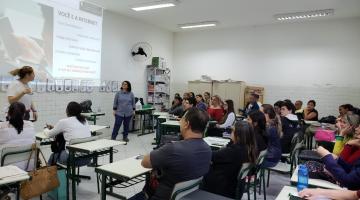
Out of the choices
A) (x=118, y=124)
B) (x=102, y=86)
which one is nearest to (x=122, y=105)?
(x=118, y=124)

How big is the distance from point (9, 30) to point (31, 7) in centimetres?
63

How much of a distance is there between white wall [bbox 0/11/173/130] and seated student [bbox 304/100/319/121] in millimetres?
4599

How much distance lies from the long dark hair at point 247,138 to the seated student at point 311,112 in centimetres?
484

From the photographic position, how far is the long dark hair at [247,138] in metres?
2.47

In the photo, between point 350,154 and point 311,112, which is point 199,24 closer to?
point 311,112

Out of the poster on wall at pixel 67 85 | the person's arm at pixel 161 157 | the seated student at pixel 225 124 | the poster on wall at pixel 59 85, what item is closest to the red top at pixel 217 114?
the seated student at pixel 225 124

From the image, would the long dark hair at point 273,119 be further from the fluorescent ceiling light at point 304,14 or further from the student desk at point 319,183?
the fluorescent ceiling light at point 304,14

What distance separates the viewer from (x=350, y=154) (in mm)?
2293

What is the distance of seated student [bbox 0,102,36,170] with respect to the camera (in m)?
2.64

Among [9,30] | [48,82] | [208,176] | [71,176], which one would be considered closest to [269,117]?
[208,176]

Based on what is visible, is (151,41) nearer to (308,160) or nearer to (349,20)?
(349,20)

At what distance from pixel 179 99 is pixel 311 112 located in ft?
10.9

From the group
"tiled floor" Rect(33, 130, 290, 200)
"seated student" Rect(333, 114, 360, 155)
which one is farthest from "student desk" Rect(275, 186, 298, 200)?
"tiled floor" Rect(33, 130, 290, 200)

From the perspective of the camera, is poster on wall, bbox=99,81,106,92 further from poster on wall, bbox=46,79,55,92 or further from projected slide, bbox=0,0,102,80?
poster on wall, bbox=46,79,55,92
